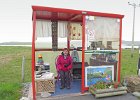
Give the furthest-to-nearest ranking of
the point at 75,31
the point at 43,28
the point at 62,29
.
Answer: the point at 75,31 → the point at 62,29 → the point at 43,28

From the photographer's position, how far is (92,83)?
776cm

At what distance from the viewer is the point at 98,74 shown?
786cm

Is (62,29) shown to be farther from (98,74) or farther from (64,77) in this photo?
(98,74)

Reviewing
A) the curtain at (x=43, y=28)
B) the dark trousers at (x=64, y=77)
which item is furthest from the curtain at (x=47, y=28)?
the dark trousers at (x=64, y=77)

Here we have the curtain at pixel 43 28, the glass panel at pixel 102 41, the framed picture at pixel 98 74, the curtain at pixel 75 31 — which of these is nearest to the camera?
the glass panel at pixel 102 41

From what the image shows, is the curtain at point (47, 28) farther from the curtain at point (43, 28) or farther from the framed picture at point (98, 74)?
the framed picture at point (98, 74)

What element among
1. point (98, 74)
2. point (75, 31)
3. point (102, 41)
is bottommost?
point (98, 74)

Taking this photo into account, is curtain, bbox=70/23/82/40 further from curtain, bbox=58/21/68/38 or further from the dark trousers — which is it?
the dark trousers

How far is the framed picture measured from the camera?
767cm

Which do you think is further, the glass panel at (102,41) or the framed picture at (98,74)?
the framed picture at (98,74)

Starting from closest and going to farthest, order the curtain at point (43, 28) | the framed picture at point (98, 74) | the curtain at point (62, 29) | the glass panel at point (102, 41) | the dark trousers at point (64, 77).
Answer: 1. the glass panel at point (102, 41)
2. the framed picture at point (98, 74)
3. the dark trousers at point (64, 77)
4. the curtain at point (43, 28)
5. the curtain at point (62, 29)

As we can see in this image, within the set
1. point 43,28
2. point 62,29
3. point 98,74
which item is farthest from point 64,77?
point 62,29

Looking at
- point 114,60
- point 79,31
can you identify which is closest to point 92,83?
point 114,60

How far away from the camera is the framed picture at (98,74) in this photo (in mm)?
7668
